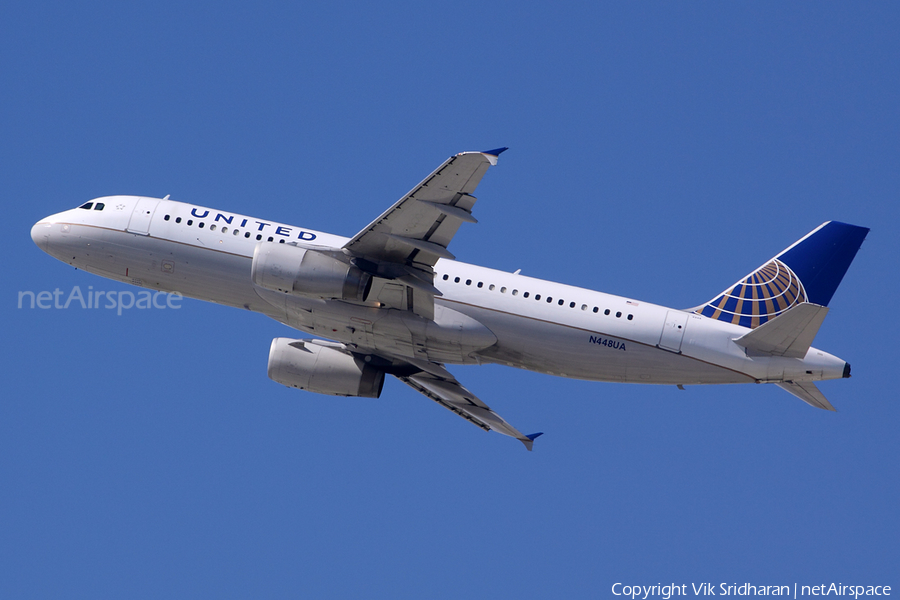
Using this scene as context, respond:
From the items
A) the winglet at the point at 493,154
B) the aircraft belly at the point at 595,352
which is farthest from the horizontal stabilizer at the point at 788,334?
the winglet at the point at 493,154

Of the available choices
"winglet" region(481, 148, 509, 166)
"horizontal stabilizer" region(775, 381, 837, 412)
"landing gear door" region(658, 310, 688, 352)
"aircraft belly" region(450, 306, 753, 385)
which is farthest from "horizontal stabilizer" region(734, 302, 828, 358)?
"winglet" region(481, 148, 509, 166)

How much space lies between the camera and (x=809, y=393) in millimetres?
35062

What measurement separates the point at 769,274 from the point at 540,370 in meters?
9.32

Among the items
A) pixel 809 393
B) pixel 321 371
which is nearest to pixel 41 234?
pixel 321 371

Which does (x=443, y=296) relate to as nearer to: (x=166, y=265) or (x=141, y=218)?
(x=166, y=265)

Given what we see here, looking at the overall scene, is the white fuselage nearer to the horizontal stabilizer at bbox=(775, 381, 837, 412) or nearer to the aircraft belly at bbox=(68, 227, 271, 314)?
the aircraft belly at bbox=(68, 227, 271, 314)

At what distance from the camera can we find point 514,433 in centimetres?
4038

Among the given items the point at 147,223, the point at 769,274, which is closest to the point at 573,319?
the point at 769,274

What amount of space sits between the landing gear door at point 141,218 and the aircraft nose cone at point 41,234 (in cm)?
380

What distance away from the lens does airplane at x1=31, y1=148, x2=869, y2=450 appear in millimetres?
33656

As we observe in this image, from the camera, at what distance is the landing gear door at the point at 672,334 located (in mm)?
35281

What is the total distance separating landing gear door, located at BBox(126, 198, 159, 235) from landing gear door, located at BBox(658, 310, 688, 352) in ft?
62.1

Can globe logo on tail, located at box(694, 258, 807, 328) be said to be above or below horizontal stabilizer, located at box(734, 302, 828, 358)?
above

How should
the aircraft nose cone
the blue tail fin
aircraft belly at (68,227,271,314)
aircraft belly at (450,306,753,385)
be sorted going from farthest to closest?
the aircraft nose cone, the blue tail fin, aircraft belly at (68,227,271,314), aircraft belly at (450,306,753,385)
